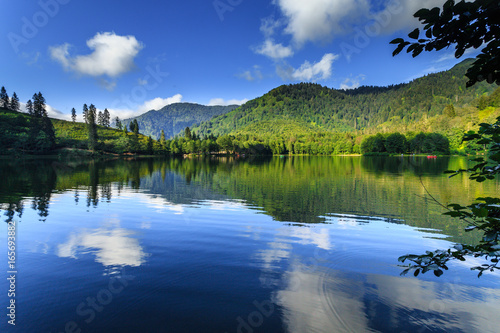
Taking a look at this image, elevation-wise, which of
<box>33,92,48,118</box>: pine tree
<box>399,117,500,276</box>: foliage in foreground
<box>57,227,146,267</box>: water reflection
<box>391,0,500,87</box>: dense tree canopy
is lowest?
<box>57,227,146,267</box>: water reflection

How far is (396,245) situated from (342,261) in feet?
15.6

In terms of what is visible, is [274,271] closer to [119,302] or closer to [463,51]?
[119,302]

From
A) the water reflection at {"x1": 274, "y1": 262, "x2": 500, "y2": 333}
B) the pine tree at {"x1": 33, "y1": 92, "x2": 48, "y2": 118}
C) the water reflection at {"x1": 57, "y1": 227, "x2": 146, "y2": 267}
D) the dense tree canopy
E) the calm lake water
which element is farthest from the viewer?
the pine tree at {"x1": 33, "y1": 92, "x2": 48, "y2": 118}

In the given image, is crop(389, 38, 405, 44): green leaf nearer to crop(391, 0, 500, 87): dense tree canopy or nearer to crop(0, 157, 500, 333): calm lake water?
crop(391, 0, 500, 87): dense tree canopy

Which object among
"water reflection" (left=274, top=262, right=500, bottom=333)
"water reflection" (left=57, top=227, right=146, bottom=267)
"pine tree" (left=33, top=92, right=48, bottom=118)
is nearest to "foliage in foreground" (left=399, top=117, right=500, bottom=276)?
"water reflection" (left=274, top=262, right=500, bottom=333)

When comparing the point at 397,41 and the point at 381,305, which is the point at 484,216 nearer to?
the point at 397,41

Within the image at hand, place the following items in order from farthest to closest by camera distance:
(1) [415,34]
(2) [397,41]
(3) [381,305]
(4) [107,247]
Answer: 1. (4) [107,247]
2. (3) [381,305]
3. (2) [397,41]
4. (1) [415,34]

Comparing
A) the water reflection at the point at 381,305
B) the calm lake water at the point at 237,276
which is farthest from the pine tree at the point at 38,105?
the water reflection at the point at 381,305

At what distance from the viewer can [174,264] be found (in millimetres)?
11984

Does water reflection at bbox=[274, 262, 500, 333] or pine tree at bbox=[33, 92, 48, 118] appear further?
pine tree at bbox=[33, 92, 48, 118]

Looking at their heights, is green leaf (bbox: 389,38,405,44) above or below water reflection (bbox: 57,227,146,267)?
above

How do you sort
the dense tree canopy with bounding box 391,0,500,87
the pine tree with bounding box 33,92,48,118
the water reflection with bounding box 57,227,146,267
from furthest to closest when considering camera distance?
the pine tree with bounding box 33,92,48,118, the water reflection with bounding box 57,227,146,267, the dense tree canopy with bounding box 391,0,500,87

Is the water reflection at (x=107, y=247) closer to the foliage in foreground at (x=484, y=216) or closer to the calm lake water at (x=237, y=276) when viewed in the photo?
the calm lake water at (x=237, y=276)

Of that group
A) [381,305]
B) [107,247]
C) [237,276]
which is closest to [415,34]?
[381,305]
